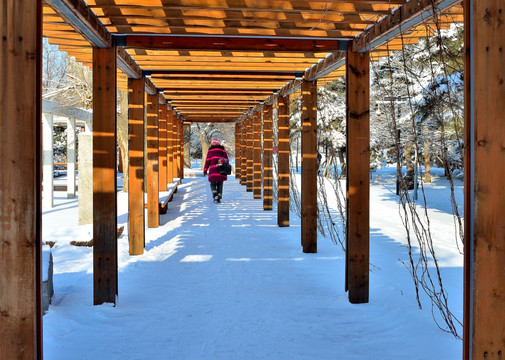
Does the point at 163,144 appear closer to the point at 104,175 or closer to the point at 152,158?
the point at 152,158

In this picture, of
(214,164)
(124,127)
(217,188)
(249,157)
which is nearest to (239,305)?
(214,164)

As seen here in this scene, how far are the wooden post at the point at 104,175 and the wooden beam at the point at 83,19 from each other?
0.71ft

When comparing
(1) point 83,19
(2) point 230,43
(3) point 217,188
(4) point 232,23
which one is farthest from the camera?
(3) point 217,188

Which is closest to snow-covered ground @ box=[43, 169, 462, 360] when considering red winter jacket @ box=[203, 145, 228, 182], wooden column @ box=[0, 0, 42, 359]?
wooden column @ box=[0, 0, 42, 359]

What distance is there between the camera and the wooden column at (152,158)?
862 centimetres

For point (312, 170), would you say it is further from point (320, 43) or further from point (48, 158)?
point (48, 158)

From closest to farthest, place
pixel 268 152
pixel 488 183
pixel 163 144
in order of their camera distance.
Answer: pixel 488 183 → pixel 163 144 → pixel 268 152

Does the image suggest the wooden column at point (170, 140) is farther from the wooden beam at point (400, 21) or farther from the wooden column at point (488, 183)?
the wooden column at point (488, 183)

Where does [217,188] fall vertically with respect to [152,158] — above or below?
below

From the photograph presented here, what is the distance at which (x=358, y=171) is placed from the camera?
4.66m

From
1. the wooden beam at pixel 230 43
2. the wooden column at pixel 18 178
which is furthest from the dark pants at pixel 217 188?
the wooden column at pixel 18 178

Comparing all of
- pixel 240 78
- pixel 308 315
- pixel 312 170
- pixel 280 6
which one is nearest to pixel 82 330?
pixel 308 315

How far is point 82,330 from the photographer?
3893mm

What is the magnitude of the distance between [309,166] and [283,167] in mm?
2390
